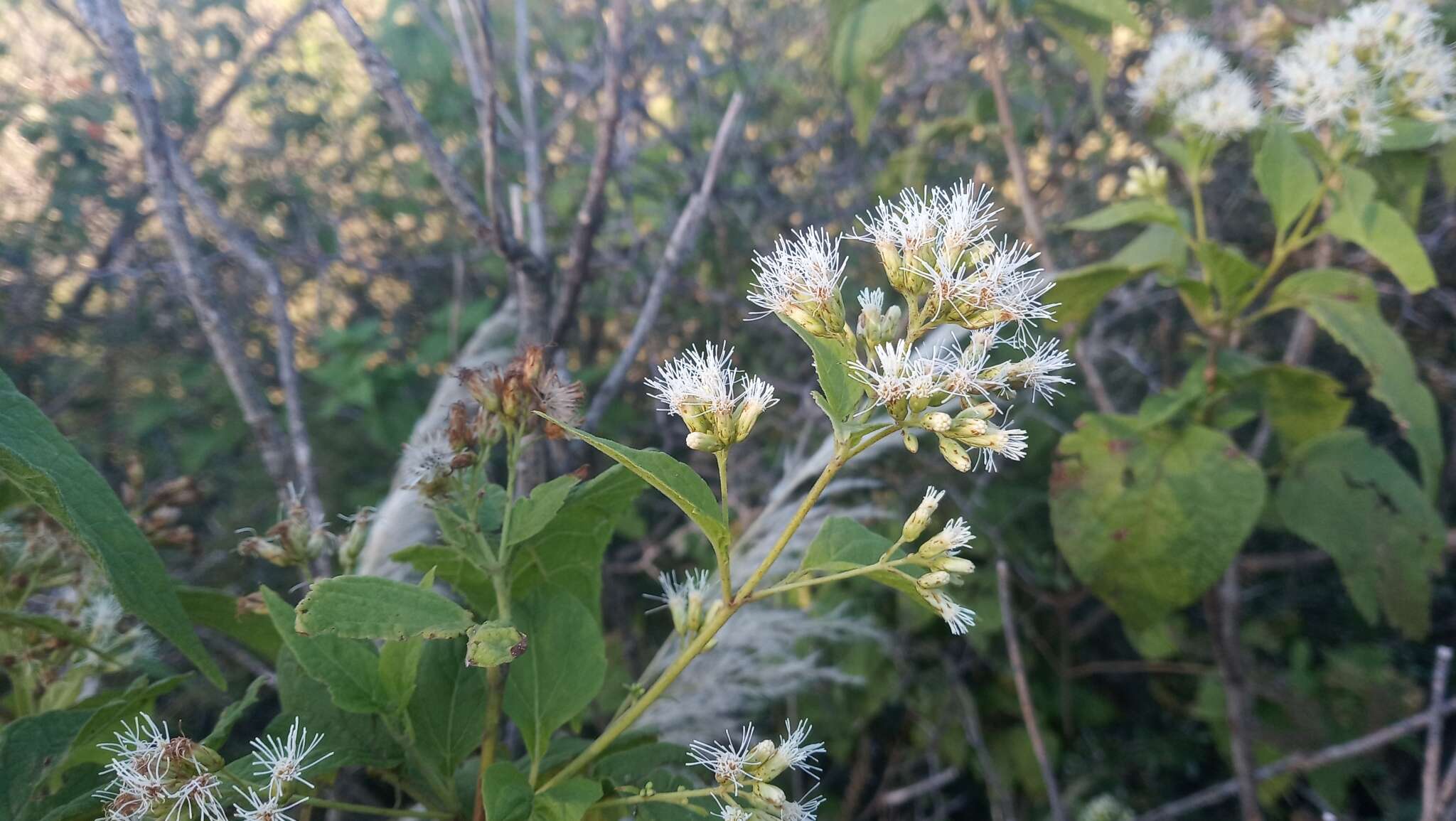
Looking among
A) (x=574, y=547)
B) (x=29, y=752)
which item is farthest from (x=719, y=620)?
(x=29, y=752)

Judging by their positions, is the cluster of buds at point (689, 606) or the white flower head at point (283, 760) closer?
the white flower head at point (283, 760)

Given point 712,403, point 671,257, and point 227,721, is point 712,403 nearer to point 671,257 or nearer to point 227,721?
point 227,721

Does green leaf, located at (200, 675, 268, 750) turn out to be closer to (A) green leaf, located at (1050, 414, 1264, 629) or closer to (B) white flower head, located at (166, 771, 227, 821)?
(B) white flower head, located at (166, 771, 227, 821)

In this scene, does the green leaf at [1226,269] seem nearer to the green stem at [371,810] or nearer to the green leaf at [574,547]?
the green leaf at [574,547]

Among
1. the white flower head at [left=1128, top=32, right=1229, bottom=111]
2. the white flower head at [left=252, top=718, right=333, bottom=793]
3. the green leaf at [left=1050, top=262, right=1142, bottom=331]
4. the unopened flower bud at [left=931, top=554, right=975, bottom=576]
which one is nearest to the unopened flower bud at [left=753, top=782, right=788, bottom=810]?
the unopened flower bud at [left=931, top=554, right=975, bottom=576]

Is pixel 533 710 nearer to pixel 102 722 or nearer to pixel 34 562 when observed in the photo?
pixel 102 722

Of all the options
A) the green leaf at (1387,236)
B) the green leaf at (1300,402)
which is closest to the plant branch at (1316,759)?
the green leaf at (1300,402)
